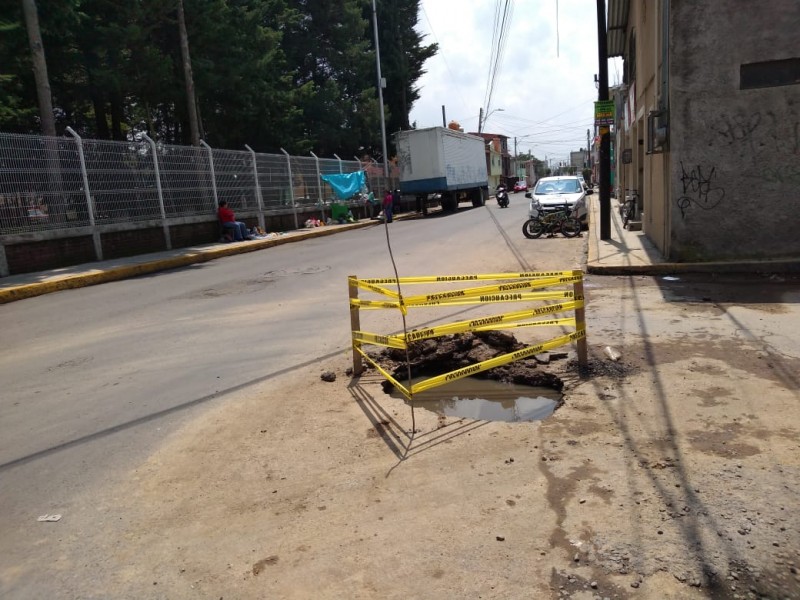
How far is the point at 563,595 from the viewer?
2436 mm

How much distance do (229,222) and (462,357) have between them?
14399 mm

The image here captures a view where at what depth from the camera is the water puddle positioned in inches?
182

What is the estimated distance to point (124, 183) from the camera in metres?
14.9

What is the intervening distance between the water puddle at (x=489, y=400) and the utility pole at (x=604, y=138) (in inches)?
371

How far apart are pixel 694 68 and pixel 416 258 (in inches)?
249

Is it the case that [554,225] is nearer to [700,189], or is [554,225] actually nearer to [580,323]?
A: [700,189]

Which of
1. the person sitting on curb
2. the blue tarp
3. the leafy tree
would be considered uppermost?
the leafy tree

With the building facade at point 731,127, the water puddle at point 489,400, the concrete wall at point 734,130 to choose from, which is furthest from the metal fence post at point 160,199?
the water puddle at point 489,400

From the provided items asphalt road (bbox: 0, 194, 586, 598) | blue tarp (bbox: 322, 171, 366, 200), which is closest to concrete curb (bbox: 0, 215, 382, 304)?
asphalt road (bbox: 0, 194, 586, 598)

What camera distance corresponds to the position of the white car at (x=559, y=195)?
16.6 m

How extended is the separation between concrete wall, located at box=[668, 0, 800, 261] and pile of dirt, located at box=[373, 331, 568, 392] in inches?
206

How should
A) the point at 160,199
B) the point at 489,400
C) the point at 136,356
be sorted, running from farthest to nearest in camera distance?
the point at 160,199
the point at 136,356
the point at 489,400

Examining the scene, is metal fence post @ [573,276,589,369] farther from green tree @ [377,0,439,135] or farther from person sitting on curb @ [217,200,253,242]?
green tree @ [377,0,439,135]

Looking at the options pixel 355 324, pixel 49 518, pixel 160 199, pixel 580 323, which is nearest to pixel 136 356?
pixel 355 324
